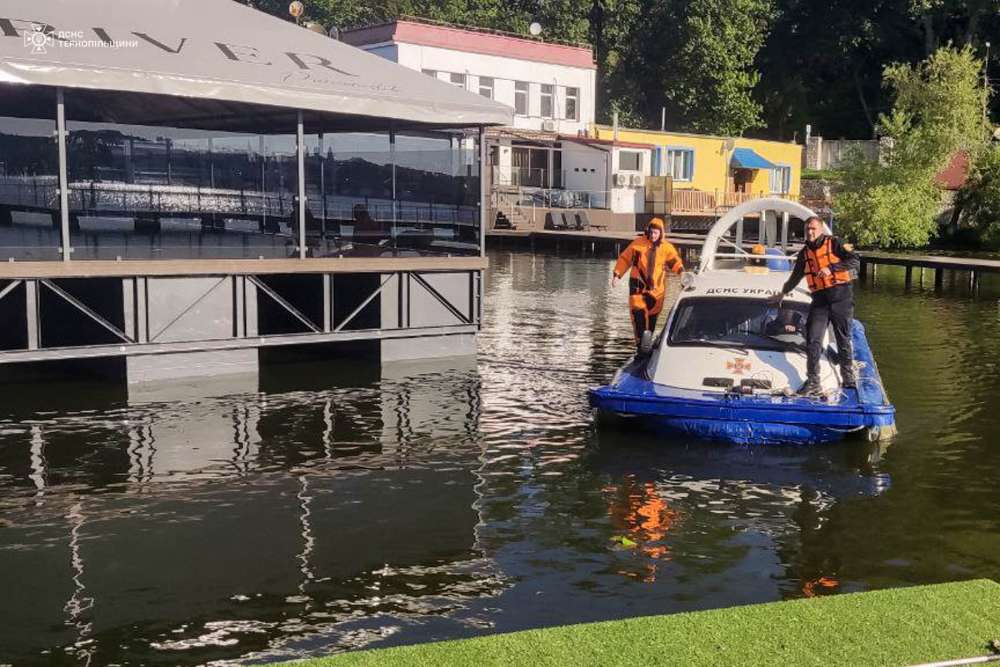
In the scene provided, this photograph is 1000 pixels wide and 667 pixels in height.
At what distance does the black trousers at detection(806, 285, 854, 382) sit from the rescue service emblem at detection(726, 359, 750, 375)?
68 centimetres

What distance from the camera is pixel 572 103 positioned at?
2212 inches

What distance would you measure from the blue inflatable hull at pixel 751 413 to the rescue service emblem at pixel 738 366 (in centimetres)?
47

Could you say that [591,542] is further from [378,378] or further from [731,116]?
[731,116]

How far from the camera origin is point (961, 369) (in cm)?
1709

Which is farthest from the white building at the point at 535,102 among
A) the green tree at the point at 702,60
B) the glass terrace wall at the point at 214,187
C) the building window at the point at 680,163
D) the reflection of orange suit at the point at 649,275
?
the reflection of orange suit at the point at 649,275

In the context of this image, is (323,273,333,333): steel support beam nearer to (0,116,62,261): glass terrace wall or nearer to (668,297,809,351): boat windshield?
(668,297,809,351): boat windshield

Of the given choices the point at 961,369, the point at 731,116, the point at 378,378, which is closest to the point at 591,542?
the point at 378,378

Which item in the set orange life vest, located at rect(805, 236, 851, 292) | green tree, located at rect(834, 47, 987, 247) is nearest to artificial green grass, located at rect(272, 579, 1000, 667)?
orange life vest, located at rect(805, 236, 851, 292)

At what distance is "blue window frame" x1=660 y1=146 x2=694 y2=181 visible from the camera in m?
57.5

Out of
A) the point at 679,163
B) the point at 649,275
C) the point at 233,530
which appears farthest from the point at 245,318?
the point at 679,163

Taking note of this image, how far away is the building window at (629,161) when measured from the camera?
53.0m

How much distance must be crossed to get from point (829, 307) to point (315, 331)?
24.8ft

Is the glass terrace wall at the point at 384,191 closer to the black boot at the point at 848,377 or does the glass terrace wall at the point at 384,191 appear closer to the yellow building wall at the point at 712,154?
the black boot at the point at 848,377

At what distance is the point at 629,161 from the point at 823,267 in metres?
42.1
